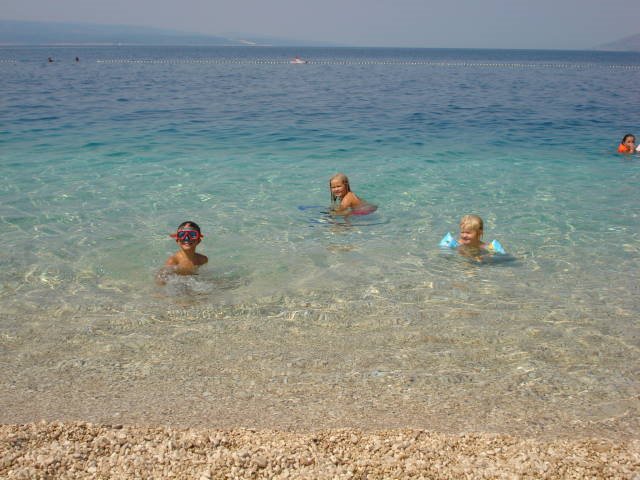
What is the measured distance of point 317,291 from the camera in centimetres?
648

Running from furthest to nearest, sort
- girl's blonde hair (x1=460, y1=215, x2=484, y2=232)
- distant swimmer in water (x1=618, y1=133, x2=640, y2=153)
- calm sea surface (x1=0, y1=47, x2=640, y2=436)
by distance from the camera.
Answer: distant swimmer in water (x1=618, y1=133, x2=640, y2=153) → girl's blonde hair (x1=460, y1=215, x2=484, y2=232) → calm sea surface (x1=0, y1=47, x2=640, y2=436)

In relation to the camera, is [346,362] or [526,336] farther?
[526,336]

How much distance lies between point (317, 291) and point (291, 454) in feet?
9.95

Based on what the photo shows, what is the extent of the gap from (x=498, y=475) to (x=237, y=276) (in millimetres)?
4173

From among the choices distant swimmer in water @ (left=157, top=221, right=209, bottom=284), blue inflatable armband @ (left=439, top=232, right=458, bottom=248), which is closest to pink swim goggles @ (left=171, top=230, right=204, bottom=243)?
distant swimmer in water @ (left=157, top=221, right=209, bottom=284)

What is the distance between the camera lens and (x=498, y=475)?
334 centimetres

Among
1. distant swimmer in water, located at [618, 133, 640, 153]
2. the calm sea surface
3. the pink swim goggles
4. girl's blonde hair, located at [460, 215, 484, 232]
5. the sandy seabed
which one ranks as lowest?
the calm sea surface

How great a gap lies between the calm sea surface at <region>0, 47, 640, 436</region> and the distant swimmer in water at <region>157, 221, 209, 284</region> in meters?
0.19

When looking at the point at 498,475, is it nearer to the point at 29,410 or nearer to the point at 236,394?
the point at 236,394

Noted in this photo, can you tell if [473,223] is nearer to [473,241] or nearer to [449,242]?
[473,241]

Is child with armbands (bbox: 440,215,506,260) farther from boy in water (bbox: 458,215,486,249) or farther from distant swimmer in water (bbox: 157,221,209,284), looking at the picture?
distant swimmer in water (bbox: 157,221,209,284)

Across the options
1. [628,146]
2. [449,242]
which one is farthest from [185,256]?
[628,146]

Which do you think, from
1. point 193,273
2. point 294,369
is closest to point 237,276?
point 193,273

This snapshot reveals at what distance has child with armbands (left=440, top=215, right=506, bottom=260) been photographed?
7.41 meters
